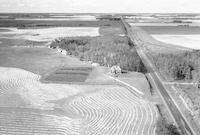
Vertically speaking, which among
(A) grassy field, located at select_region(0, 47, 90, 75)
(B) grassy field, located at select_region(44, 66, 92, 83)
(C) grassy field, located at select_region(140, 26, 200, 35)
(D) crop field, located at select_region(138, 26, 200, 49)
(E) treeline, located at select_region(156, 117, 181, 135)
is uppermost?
(C) grassy field, located at select_region(140, 26, 200, 35)

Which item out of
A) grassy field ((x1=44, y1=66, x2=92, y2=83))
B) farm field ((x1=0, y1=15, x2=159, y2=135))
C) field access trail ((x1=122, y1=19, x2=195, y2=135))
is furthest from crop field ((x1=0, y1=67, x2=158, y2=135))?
grassy field ((x1=44, y1=66, x2=92, y2=83))

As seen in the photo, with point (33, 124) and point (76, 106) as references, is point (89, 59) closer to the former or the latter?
point (76, 106)

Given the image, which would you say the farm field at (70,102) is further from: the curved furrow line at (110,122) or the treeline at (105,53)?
the treeline at (105,53)

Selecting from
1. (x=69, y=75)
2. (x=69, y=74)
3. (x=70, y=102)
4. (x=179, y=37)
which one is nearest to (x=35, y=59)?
(x=69, y=74)

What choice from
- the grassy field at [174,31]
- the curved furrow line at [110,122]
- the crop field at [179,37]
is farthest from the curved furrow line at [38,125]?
the grassy field at [174,31]

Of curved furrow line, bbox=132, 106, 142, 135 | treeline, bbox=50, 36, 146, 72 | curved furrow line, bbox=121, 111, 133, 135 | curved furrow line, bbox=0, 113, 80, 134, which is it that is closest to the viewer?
curved furrow line, bbox=121, 111, 133, 135

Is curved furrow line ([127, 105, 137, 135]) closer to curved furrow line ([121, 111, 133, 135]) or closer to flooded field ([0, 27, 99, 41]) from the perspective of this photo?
curved furrow line ([121, 111, 133, 135])
